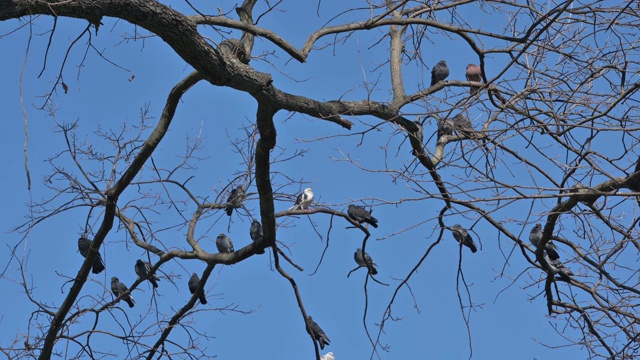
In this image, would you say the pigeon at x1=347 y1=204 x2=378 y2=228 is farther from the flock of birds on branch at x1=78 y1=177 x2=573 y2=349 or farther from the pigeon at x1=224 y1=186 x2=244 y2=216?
the pigeon at x1=224 y1=186 x2=244 y2=216

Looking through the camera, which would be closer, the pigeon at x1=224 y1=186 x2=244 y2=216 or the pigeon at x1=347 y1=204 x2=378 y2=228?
the pigeon at x1=224 y1=186 x2=244 y2=216

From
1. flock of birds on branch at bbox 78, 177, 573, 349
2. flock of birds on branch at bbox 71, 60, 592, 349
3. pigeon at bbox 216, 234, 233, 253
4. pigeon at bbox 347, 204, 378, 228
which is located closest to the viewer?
flock of birds on branch at bbox 71, 60, 592, 349

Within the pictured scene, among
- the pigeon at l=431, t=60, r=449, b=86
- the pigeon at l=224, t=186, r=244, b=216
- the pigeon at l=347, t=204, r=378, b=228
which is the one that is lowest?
the pigeon at l=224, t=186, r=244, b=216

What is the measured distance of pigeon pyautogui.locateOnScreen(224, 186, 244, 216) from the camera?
24.9 ft

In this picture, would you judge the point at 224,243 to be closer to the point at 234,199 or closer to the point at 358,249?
the point at 358,249

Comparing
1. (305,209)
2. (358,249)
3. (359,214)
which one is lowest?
(305,209)

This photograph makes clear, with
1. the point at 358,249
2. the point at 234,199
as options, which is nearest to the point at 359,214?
the point at 358,249

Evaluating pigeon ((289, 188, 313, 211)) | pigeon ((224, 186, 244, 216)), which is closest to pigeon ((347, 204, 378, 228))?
pigeon ((289, 188, 313, 211))

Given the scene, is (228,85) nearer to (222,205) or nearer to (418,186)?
(418,186)

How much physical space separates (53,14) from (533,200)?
264cm

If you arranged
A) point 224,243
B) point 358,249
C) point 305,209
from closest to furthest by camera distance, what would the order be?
1. point 305,209
2. point 358,249
3. point 224,243

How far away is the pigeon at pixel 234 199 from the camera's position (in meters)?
7.59

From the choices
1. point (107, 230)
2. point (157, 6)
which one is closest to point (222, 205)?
point (107, 230)

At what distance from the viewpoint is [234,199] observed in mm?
7664
